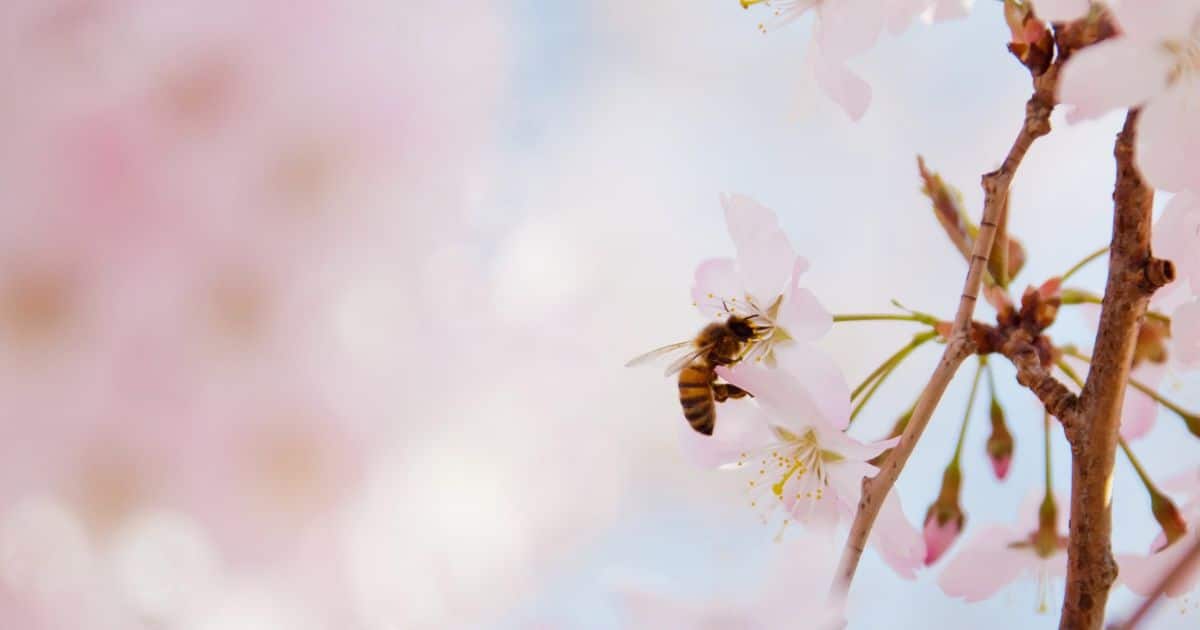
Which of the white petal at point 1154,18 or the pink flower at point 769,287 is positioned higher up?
the pink flower at point 769,287

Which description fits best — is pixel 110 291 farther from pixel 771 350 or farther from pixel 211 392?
pixel 771 350

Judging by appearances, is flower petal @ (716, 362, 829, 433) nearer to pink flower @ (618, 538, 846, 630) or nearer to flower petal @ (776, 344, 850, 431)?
flower petal @ (776, 344, 850, 431)

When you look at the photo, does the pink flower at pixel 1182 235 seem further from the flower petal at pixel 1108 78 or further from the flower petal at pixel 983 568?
the flower petal at pixel 983 568

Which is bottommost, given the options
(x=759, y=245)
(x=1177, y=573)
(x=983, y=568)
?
(x=1177, y=573)

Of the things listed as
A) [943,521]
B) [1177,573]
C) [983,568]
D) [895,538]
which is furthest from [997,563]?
[1177,573]

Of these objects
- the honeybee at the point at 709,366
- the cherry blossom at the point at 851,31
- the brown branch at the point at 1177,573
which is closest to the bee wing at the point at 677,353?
the honeybee at the point at 709,366

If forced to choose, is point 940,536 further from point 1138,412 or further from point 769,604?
point 769,604

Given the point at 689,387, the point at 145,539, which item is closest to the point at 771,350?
the point at 689,387
